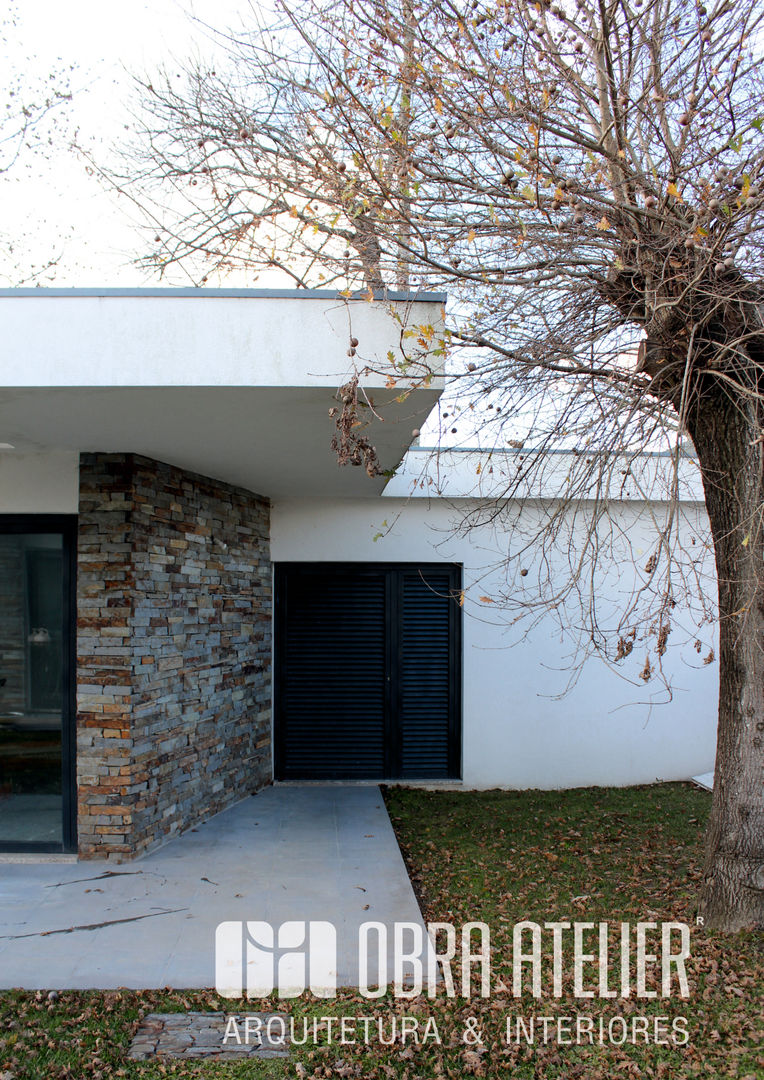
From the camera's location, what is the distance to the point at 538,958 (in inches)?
155

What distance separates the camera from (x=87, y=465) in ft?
17.5

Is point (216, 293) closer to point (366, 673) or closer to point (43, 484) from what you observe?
point (43, 484)

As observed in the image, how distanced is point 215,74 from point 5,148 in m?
5.20

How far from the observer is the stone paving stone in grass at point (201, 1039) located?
3141 millimetres

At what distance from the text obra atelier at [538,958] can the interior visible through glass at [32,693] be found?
8.69 ft

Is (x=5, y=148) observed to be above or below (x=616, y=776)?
above

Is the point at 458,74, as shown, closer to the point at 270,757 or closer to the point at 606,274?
the point at 606,274

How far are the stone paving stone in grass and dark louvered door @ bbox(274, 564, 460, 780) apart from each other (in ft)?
14.2

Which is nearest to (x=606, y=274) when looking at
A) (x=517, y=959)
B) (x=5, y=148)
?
(x=517, y=959)

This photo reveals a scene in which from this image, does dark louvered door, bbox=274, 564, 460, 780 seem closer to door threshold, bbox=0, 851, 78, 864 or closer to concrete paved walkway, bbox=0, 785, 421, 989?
concrete paved walkway, bbox=0, 785, 421, 989

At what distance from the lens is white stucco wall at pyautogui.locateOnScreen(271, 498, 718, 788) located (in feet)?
25.5

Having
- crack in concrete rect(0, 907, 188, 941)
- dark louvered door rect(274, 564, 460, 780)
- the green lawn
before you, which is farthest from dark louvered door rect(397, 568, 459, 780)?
crack in concrete rect(0, 907, 188, 941)

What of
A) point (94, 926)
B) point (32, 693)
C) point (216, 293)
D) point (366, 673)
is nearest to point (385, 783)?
point (366, 673)

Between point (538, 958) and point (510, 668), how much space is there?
13.2 ft
